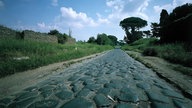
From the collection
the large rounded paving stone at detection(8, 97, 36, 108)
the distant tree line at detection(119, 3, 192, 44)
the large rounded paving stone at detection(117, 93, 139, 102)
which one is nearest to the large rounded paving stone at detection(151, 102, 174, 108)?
the large rounded paving stone at detection(117, 93, 139, 102)

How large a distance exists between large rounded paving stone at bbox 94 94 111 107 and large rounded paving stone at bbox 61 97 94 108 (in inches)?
5.8

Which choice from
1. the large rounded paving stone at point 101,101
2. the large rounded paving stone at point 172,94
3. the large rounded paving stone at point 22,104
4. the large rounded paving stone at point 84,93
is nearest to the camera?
the large rounded paving stone at point 101,101

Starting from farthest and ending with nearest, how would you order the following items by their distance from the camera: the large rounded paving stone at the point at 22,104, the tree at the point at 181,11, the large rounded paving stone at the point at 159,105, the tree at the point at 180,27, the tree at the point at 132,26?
the tree at the point at 132,26 < the tree at the point at 181,11 < the tree at the point at 180,27 < the large rounded paving stone at the point at 22,104 < the large rounded paving stone at the point at 159,105

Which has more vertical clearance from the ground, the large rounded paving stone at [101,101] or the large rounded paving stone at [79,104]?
the large rounded paving stone at [101,101]

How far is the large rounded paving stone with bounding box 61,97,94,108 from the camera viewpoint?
102 inches

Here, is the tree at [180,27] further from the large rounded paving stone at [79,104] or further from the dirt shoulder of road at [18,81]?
the large rounded paving stone at [79,104]

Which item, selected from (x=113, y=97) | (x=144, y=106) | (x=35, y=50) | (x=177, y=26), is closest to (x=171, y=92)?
(x=144, y=106)

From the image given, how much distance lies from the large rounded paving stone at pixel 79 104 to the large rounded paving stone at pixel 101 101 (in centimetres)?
15

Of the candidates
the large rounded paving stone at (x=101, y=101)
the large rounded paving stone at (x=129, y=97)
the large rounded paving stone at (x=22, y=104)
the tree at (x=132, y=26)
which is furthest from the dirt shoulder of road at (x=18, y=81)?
the tree at (x=132, y=26)

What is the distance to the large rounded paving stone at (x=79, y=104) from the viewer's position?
260cm

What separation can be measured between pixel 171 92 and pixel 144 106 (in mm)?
1190

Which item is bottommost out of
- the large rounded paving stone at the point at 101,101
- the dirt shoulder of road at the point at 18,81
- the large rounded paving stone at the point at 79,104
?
the dirt shoulder of road at the point at 18,81

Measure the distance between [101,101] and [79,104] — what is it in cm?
43

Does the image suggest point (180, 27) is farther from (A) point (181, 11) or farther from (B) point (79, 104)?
(B) point (79, 104)
